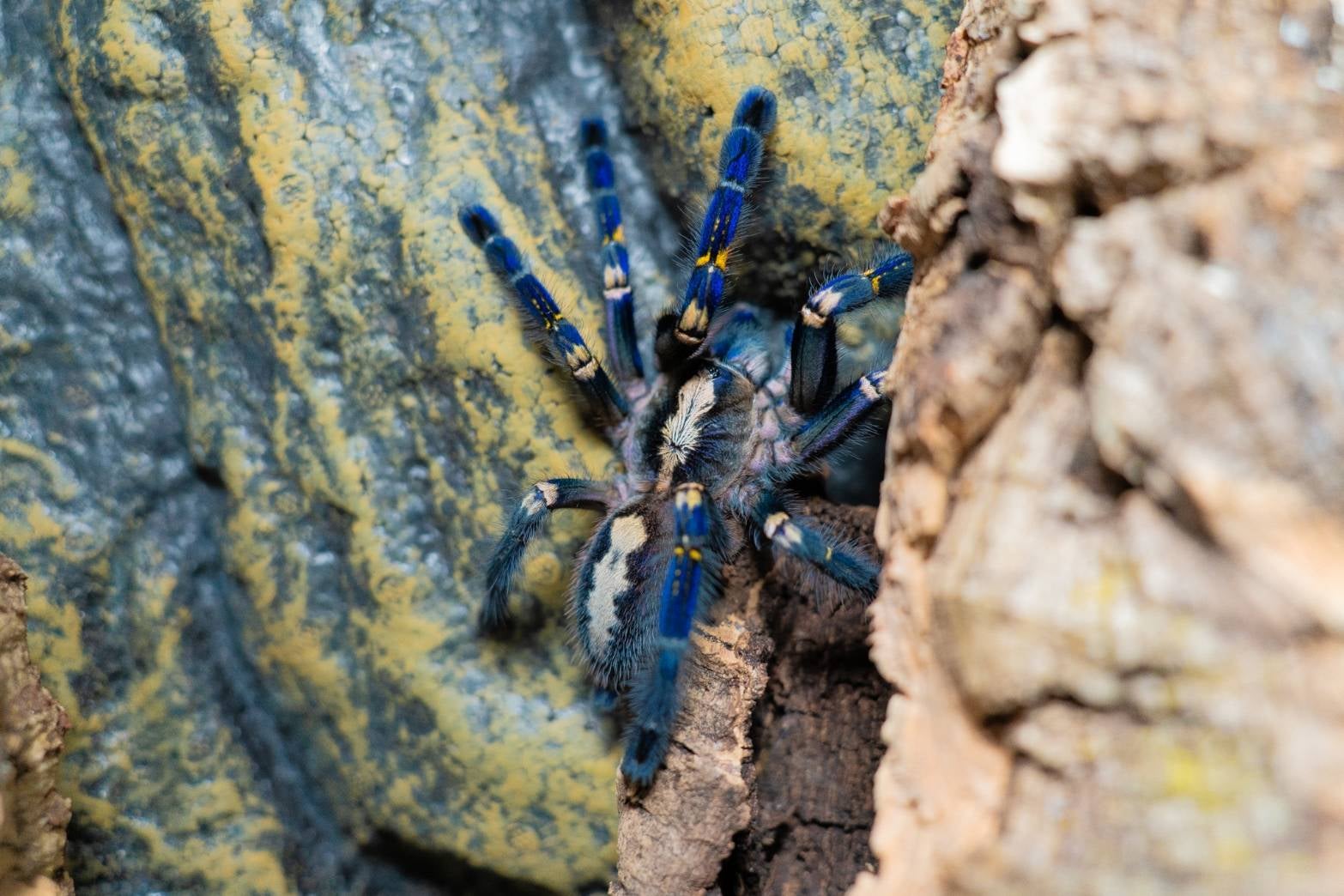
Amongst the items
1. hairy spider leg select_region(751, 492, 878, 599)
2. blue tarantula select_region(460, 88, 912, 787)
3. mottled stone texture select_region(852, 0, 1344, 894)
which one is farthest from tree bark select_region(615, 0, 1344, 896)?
blue tarantula select_region(460, 88, 912, 787)

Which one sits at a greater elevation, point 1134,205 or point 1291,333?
point 1134,205

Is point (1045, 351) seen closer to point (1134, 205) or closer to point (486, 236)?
point (1134, 205)

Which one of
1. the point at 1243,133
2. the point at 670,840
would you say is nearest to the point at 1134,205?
the point at 1243,133

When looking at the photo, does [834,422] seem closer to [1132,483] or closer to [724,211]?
[724,211]

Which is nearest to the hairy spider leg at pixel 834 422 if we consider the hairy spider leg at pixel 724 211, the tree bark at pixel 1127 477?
the hairy spider leg at pixel 724 211

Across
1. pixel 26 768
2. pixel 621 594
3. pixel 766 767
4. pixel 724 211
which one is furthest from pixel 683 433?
pixel 26 768

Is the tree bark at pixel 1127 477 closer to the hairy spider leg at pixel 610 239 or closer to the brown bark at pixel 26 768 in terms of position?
the hairy spider leg at pixel 610 239
